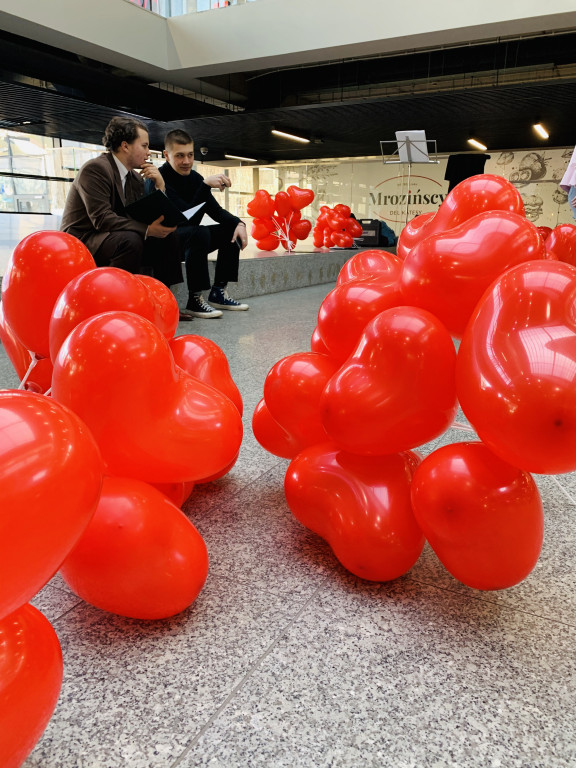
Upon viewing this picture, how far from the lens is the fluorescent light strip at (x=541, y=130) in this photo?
998cm

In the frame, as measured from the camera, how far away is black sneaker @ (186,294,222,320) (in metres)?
3.85

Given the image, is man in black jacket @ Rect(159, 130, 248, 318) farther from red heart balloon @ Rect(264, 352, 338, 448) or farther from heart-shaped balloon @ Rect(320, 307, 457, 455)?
heart-shaped balloon @ Rect(320, 307, 457, 455)

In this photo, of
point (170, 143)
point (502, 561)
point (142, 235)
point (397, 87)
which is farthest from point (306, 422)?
point (397, 87)

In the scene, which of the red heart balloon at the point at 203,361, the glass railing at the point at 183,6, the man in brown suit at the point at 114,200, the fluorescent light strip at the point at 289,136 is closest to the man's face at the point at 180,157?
the man in brown suit at the point at 114,200

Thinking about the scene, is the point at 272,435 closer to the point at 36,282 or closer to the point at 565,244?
the point at 36,282

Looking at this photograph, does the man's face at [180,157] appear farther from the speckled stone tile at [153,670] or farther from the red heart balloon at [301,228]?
the red heart balloon at [301,228]

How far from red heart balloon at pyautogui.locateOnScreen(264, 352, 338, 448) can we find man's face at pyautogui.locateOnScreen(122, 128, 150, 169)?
1975mm

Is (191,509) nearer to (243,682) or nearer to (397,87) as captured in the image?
(243,682)

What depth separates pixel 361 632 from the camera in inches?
35.4

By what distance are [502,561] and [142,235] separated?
2.63m

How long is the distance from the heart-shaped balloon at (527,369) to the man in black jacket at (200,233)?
287cm

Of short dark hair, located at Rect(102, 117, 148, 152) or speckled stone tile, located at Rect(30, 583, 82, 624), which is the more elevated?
short dark hair, located at Rect(102, 117, 148, 152)

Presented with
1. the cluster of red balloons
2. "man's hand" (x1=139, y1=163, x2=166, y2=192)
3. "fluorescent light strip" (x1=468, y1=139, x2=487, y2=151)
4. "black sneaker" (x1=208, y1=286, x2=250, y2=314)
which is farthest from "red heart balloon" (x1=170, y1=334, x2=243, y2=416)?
"fluorescent light strip" (x1=468, y1=139, x2=487, y2=151)

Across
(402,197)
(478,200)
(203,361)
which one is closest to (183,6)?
(402,197)
